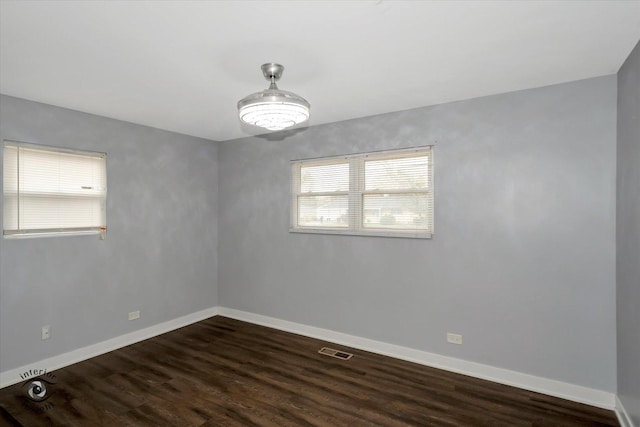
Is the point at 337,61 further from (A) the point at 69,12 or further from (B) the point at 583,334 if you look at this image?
(B) the point at 583,334

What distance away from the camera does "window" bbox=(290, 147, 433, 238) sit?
354 centimetres

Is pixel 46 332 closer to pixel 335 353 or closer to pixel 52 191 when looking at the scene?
pixel 52 191

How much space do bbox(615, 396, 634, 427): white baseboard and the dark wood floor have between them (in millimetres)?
50

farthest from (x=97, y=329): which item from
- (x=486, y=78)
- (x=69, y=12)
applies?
(x=486, y=78)

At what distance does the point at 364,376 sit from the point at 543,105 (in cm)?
283

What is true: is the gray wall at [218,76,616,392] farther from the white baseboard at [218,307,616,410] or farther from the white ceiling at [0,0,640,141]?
the white ceiling at [0,0,640,141]

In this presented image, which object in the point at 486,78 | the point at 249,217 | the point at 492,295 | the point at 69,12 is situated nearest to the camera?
the point at 69,12

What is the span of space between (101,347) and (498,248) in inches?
163

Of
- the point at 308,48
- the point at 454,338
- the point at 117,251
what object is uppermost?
the point at 308,48

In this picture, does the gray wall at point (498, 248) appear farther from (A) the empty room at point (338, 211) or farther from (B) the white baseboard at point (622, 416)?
(B) the white baseboard at point (622, 416)

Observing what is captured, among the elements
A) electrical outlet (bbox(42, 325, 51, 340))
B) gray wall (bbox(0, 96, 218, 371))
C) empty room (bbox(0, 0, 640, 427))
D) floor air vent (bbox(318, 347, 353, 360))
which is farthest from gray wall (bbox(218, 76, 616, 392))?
electrical outlet (bbox(42, 325, 51, 340))

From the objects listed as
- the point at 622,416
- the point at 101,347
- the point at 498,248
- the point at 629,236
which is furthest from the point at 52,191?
the point at 622,416

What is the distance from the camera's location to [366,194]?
12.8 ft

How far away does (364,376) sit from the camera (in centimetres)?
323
